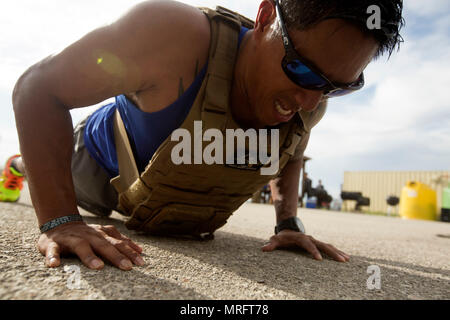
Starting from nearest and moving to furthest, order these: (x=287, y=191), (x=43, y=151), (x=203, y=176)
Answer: (x=43, y=151) → (x=203, y=176) → (x=287, y=191)

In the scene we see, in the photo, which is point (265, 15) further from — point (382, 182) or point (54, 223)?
point (382, 182)

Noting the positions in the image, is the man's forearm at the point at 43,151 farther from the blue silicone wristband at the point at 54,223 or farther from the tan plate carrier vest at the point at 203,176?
the tan plate carrier vest at the point at 203,176

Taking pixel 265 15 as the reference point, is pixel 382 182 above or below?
below

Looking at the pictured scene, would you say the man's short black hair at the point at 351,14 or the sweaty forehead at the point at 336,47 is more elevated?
the man's short black hair at the point at 351,14

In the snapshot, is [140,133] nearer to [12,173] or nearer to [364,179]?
[12,173]

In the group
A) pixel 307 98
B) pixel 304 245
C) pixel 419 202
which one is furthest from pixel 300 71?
pixel 419 202

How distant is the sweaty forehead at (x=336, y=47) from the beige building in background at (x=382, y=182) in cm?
1630

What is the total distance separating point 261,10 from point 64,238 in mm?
1302

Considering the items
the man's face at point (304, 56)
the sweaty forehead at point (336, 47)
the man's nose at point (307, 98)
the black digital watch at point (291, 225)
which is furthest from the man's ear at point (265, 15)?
the black digital watch at point (291, 225)

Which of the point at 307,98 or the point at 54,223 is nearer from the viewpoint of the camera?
the point at 54,223

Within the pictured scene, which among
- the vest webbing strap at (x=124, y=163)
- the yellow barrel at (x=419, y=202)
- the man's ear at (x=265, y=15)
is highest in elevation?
the man's ear at (x=265, y=15)

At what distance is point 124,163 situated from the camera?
5.54 ft

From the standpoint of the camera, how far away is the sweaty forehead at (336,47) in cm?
124

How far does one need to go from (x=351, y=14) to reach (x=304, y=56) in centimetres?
23
